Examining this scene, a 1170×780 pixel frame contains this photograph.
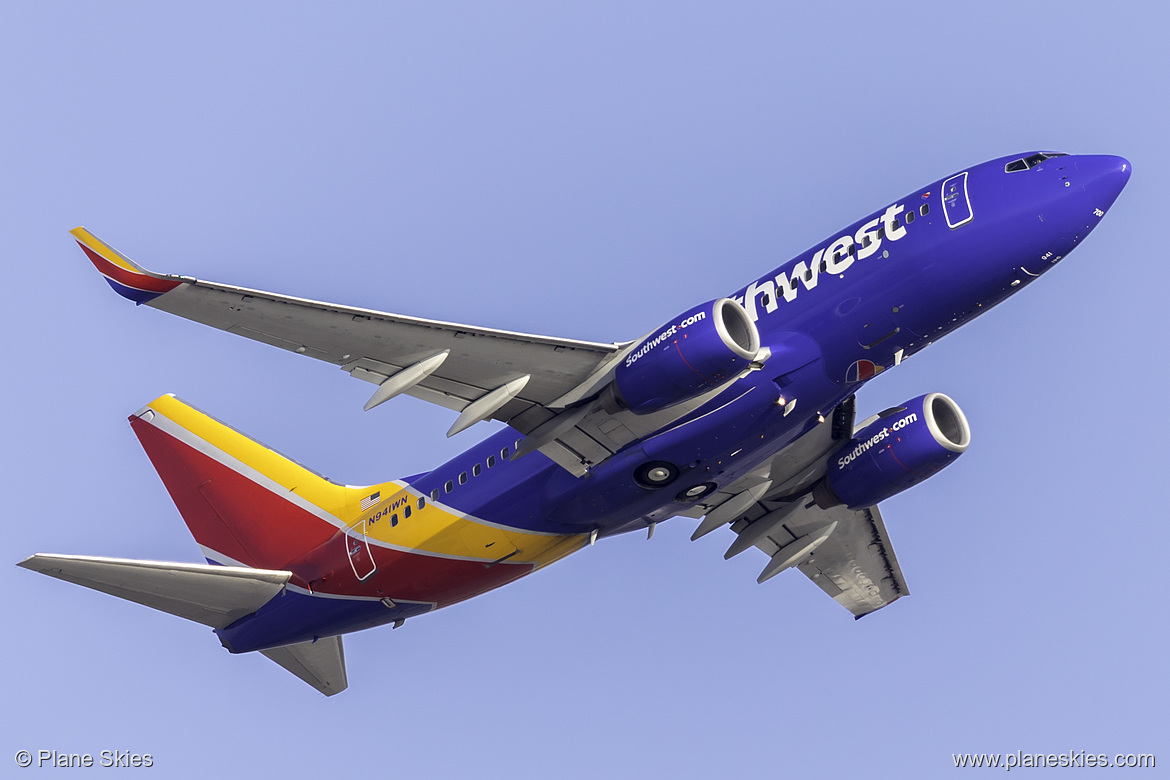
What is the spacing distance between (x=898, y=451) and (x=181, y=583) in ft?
53.8

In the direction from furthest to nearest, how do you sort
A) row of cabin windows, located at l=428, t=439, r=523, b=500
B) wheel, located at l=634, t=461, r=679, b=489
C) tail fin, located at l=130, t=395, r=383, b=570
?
tail fin, located at l=130, t=395, r=383, b=570 < row of cabin windows, located at l=428, t=439, r=523, b=500 < wheel, located at l=634, t=461, r=679, b=489

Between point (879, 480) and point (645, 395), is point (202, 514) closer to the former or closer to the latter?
point (645, 395)

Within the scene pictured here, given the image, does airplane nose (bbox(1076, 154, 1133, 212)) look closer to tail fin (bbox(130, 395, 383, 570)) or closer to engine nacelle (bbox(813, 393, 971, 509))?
engine nacelle (bbox(813, 393, 971, 509))

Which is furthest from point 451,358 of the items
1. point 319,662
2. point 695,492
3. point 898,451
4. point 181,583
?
point 319,662

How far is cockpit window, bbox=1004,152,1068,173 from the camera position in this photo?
2803 cm

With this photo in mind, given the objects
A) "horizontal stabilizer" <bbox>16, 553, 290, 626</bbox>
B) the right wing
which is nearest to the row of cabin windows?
the right wing

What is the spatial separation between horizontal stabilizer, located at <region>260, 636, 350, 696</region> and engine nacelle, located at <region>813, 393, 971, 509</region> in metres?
13.2

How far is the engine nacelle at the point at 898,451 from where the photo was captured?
32.0 m

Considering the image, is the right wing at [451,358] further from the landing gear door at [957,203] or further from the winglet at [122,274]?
the landing gear door at [957,203]

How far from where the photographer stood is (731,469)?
30.1m

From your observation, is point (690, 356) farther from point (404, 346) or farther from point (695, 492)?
point (404, 346)

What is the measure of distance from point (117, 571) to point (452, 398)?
27.3 ft

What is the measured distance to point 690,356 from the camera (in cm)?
2686

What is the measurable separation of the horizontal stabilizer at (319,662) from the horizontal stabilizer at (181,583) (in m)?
2.55
